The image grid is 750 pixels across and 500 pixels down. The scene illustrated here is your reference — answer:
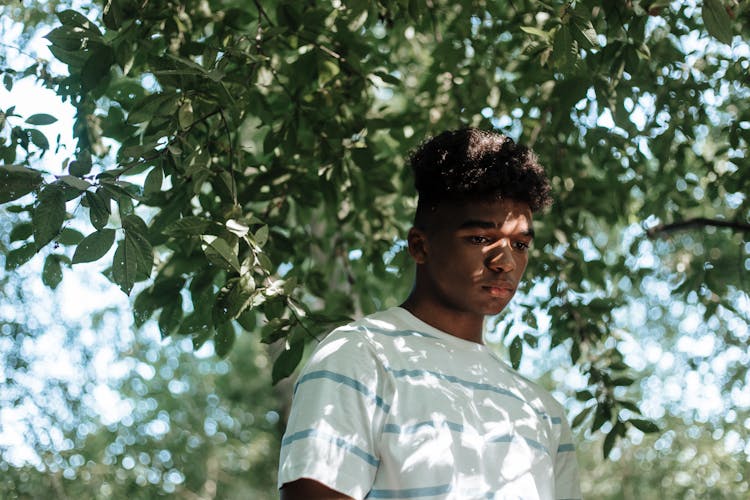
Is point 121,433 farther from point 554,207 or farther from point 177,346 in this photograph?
point 554,207

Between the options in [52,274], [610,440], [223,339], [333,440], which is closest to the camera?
[333,440]

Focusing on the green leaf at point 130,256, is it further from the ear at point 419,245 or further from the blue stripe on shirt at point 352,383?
the ear at point 419,245

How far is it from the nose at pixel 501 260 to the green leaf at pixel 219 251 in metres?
0.61

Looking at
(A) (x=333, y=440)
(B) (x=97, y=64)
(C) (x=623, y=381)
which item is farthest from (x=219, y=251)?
(C) (x=623, y=381)

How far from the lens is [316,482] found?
6.43 feet

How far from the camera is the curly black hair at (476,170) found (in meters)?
2.46

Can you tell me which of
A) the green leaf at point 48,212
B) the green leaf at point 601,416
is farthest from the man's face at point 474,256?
the green leaf at point 601,416

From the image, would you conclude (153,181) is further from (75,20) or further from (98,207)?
(75,20)

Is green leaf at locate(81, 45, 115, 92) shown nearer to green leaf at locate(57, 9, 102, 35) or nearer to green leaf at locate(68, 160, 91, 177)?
green leaf at locate(57, 9, 102, 35)

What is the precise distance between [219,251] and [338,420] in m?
0.55

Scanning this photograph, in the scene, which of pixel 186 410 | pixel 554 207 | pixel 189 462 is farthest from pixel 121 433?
pixel 554 207

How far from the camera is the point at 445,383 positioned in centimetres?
226

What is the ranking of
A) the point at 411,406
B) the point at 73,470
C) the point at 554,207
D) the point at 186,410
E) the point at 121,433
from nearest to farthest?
the point at 411,406 → the point at 554,207 → the point at 73,470 → the point at 121,433 → the point at 186,410

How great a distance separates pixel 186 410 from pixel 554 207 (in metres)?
8.02
